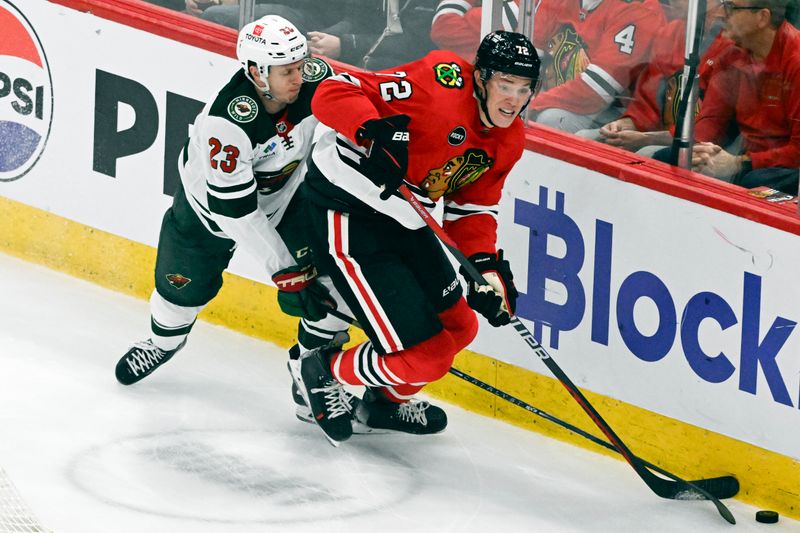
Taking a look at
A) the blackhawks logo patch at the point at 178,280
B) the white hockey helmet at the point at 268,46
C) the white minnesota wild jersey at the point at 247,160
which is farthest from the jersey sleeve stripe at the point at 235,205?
the blackhawks logo patch at the point at 178,280

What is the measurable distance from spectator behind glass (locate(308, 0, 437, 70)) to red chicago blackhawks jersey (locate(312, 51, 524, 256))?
2.02 feet

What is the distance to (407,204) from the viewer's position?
4.23 metres

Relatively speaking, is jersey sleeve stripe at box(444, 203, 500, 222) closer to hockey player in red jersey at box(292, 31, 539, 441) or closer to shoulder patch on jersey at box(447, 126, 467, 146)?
hockey player in red jersey at box(292, 31, 539, 441)

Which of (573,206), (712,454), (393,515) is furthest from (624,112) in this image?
(393,515)

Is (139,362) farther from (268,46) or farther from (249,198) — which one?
(268,46)

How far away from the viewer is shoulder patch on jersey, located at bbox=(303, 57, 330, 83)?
4473 millimetres

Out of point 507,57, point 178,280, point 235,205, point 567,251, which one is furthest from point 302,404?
point 507,57

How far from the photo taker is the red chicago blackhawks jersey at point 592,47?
4379 mm

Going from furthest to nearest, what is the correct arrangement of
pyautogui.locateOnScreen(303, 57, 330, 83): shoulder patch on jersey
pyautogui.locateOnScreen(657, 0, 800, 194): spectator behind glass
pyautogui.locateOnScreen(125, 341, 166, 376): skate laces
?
pyautogui.locateOnScreen(125, 341, 166, 376): skate laces → pyautogui.locateOnScreen(303, 57, 330, 83): shoulder patch on jersey → pyautogui.locateOnScreen(657, 0, 800, 194): spectator behind glass

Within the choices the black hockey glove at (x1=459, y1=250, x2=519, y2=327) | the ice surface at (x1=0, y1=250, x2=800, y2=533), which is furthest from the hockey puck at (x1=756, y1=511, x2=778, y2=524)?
the black hockey glove at (x1=459, y1=250, x2=519, y2=327)

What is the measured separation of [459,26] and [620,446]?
1324 mm

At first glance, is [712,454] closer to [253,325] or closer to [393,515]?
[393,515]

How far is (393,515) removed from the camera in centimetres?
414

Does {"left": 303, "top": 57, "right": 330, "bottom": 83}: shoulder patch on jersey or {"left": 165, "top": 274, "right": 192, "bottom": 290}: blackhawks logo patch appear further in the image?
{"left": 165, "top": 274, "right": 192, "bottom": 290}: blackhawks logo patch
